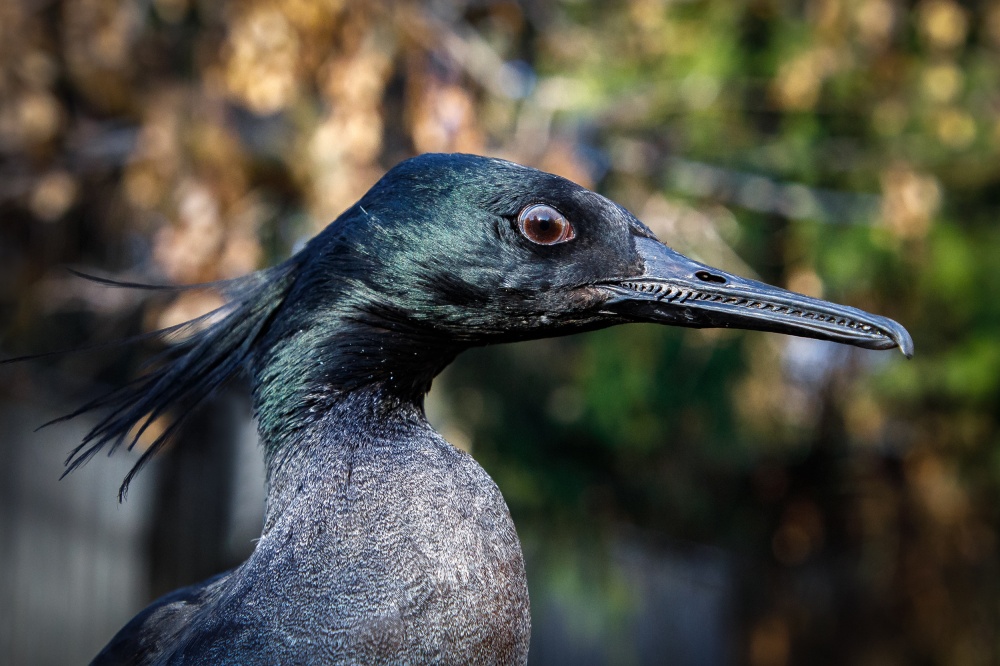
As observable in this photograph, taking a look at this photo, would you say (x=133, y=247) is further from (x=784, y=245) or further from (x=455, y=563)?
(x=455, y=563)

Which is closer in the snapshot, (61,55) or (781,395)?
(61,55)

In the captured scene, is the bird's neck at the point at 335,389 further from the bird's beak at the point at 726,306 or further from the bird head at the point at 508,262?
the bird's beak at the point at 726,306

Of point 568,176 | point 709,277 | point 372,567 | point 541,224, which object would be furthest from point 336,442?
point 568,176

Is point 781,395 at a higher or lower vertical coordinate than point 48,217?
lower

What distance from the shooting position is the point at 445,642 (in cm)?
172

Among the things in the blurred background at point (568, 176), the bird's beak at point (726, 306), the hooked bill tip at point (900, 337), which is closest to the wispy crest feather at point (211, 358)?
the bird's beak at point (726, 306)

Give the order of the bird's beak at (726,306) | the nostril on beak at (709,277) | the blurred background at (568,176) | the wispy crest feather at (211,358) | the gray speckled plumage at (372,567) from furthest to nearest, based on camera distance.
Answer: the blurred background at (568,176)
the wispy crest feather at (211,358)
the nostril on beak at (709,277)
the bird's beak at (726,306)
the gray speckled plumage at (372,567)

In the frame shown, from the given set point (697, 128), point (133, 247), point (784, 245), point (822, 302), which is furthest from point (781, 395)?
point (822, 302)

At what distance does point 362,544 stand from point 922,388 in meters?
5.10

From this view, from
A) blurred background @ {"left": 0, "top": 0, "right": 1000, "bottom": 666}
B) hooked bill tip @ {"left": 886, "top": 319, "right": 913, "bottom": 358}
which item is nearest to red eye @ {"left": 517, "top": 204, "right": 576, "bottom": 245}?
hooked bill tip @ {"left": 886, "top": 319, "right": 913, "bottom": 358}

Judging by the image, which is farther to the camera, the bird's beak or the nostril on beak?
the nostril on beak

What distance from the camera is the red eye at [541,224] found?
1.97 metres

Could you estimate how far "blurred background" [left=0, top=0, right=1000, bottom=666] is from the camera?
469cm

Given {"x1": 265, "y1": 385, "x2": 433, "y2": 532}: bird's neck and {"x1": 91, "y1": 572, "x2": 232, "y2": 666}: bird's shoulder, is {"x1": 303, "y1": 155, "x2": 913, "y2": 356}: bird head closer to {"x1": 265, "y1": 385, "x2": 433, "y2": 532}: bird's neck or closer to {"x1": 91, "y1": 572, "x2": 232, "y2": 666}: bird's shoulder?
{"x1": 265, "y1": 385, "x2": 433, "y2": 532}: bird's neck
